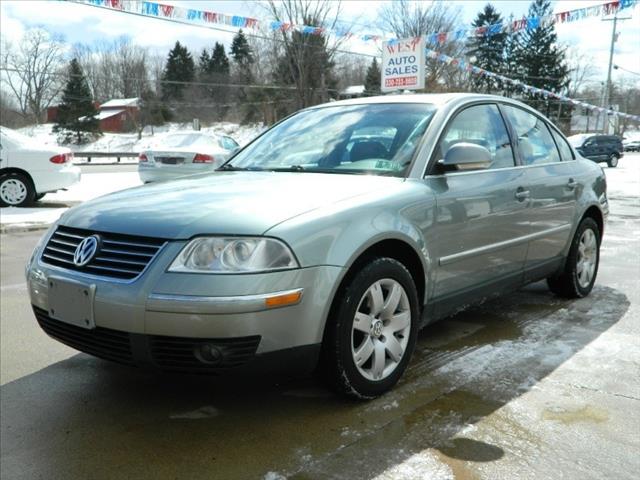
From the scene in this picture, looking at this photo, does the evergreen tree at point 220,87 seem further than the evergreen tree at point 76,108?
Result: Yes

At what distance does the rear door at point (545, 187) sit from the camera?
4188mm

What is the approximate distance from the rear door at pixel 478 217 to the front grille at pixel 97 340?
1.61 meters

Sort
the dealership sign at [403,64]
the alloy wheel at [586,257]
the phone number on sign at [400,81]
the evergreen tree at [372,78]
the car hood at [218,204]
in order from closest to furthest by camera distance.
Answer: the car hood at [218,204] → the alloy wheel at [586,257] → the dealership sign at [403,64] → the phone number on sign at [400,81] → the evergreen tree at [372,78]

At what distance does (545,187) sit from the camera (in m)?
4.27

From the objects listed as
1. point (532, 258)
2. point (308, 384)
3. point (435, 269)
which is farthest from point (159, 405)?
point (532, 258)

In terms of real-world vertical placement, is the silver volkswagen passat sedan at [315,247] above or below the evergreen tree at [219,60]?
below

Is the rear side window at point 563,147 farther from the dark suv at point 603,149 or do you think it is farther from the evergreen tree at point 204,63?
the evergreen tree at point 204,63

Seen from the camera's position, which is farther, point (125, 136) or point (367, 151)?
point (125, 136)

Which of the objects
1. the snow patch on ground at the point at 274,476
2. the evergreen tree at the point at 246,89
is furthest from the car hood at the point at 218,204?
the evergreen tree at the point at 246,89

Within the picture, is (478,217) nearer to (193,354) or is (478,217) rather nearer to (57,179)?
(193,354)

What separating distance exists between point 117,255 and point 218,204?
0.49m

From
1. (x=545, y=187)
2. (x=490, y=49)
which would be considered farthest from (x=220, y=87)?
(x=545, y=187)

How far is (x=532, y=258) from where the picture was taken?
4234 mm

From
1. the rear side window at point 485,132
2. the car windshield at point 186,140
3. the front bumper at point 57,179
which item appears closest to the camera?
the rear side window at point 485,132
